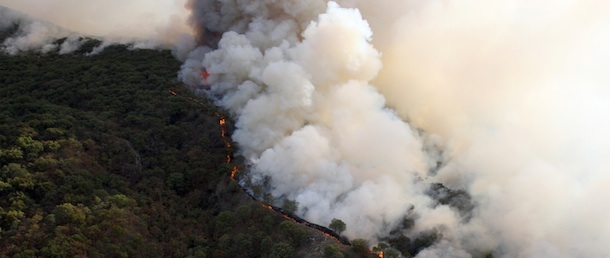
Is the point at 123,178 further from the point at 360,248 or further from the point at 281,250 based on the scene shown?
the point at 360,248

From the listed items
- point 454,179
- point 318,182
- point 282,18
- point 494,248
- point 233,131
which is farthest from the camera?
point 282,18

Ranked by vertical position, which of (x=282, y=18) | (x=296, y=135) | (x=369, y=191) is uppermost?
(x=282, y=18)

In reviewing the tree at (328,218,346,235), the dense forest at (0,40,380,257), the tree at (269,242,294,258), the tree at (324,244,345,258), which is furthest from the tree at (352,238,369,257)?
the tree at (269,242,294,258)

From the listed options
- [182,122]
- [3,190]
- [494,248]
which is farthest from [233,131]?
Result: [494,248]

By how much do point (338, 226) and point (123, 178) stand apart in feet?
61.8

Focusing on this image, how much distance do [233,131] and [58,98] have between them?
19363mm

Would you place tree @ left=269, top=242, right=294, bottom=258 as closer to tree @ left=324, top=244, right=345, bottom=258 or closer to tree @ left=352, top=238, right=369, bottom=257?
tree @ left=324, top=244, right=345, bottom=258

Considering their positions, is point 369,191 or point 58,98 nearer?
point 369,191

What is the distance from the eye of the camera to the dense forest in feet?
148

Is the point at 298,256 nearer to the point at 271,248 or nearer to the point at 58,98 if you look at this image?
the point at 271,248

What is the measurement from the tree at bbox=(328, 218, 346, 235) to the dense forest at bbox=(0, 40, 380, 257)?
1.23 m


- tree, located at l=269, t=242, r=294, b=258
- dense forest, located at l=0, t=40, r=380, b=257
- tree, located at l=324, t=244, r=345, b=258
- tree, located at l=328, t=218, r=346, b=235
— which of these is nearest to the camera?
tree, located at l=324, t=244, r=345, b=258

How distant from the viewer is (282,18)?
67.1 meters

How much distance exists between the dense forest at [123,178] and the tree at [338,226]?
1.23 meters
